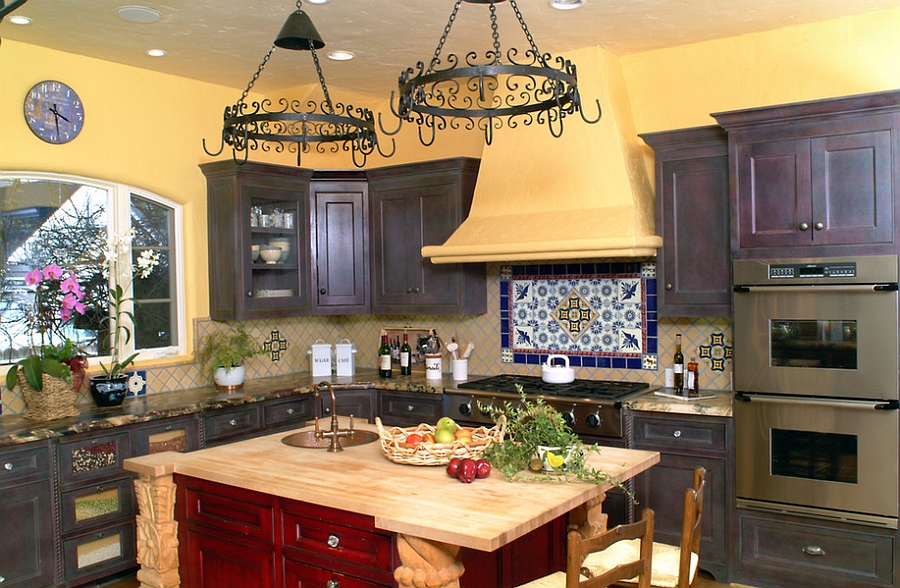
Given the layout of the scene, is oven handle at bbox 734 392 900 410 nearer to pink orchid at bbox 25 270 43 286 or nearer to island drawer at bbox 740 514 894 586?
island drawer at bbox 740 514 894 586

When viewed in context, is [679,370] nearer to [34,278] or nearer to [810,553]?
[810,553]

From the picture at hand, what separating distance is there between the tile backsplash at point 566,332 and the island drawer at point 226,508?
1861mm

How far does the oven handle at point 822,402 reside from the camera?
384 cm

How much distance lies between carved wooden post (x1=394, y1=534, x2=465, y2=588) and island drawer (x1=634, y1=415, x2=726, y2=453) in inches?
89.6

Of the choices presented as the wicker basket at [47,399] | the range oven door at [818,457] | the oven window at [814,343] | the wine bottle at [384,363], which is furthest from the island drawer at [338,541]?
the wine bottle at [384,363]

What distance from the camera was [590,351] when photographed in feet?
17.6

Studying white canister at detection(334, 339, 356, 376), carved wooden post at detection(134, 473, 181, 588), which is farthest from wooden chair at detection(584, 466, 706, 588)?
white canister at detection(334, 339, 356, 376)

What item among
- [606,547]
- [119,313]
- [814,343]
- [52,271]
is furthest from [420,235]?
[606,547]

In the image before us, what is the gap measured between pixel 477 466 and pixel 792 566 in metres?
2.17

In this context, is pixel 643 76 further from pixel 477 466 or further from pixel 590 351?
pixel 477 466

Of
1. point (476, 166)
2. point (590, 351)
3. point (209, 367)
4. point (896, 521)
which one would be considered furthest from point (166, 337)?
point (896, 521)

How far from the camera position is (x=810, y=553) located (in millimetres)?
4047

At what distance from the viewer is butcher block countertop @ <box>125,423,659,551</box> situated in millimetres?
2430

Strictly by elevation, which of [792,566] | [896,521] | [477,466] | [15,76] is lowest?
[792,566]
